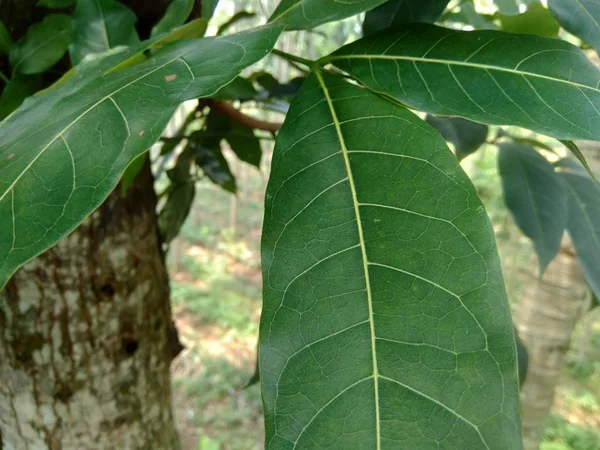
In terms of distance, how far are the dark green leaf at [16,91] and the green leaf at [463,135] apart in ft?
1.69

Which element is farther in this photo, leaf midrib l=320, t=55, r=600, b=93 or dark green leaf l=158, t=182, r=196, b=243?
dark green leaf l=158, t=182, r=196, b=243

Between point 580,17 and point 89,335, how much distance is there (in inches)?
25.1

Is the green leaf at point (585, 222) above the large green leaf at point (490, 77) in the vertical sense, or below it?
below

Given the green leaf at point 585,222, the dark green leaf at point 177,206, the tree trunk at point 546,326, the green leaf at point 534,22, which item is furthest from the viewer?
the tree trunk at point 546,326

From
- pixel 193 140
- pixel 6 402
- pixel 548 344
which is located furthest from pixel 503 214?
pixel 6 402

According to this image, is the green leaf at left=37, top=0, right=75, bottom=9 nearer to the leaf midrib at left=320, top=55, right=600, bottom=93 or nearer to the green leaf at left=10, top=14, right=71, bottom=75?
the green leaf at left=10, top=14, right=71, bottom=75

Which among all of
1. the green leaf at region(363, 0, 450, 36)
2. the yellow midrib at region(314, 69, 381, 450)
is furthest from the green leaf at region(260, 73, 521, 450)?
the green leaf at region(363, 0, 450, 36)

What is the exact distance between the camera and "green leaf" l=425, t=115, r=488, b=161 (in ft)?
2.30

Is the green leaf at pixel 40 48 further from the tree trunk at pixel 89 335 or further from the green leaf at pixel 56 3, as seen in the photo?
the tree trunk at pixel 89 335

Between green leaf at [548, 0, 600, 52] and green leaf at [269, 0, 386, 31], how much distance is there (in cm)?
18

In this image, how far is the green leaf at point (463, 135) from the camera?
0.70 meters

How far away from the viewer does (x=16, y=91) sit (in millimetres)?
534

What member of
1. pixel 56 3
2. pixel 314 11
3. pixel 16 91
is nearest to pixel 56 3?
pixel 56 3

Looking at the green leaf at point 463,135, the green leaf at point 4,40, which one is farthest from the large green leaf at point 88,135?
the green leaf at point 463,135
